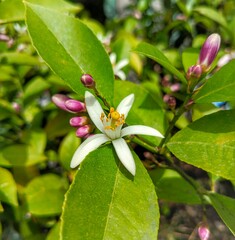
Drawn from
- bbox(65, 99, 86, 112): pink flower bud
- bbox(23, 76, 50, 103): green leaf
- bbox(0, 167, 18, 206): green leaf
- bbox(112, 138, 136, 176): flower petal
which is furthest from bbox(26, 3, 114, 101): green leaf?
bbox(23, 76, 50, 103): green leaf

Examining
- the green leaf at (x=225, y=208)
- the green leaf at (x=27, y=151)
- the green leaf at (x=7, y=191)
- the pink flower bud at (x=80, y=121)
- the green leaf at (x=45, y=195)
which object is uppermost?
the pink flower bud at (x=80, y=121)

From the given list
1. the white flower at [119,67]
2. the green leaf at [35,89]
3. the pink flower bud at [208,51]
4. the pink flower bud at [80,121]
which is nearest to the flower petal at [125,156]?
the pink flower bud at [80,121]

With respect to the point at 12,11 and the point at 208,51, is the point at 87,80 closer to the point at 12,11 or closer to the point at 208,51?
the point at 208,51

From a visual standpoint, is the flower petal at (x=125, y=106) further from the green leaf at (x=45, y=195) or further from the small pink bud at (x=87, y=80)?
the green leaf at (x=45, y=195)

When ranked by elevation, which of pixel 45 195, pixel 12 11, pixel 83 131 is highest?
pixel 12 11

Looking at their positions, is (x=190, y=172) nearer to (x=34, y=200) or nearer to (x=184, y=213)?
(x=184, y=213)

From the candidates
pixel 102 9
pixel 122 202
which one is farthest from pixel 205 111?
pixel 102 9

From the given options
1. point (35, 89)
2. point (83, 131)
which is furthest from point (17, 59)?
point (83, 131)
